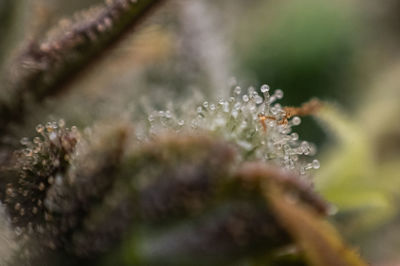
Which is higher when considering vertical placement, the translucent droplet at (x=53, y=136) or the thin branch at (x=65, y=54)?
the thin branch at (x=65, y=54)

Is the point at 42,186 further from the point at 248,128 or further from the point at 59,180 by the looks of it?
the point at 248,128

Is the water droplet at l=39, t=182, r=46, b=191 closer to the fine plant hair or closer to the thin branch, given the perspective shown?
the fine plant hair

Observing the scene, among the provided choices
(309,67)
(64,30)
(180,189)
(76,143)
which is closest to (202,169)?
(180,189)

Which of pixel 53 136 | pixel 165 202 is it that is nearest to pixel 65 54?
pixel 53 136

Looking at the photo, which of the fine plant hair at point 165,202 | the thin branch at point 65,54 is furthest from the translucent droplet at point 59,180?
the thin branch at point 65,54

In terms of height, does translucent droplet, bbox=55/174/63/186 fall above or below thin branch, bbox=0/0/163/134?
below

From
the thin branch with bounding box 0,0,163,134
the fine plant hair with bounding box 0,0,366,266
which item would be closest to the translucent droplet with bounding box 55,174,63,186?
the fine plant hair with bounding box 0,0,366,266

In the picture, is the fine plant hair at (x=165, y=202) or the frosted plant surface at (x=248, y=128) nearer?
the fine plant hair at (x=165, y=202)

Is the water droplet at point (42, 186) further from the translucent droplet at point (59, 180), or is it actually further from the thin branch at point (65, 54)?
the thin branch at point (65, 54)

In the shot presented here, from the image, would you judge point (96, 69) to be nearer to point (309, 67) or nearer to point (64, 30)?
point (64, 30)

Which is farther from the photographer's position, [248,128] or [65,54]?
[65,54]

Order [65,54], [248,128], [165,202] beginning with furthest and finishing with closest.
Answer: [65,54] < [248,128] < [165,202]

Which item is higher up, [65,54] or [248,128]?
[65,54]

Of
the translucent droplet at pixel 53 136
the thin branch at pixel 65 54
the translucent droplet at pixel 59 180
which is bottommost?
the translucent droplet at pixel 59 180
